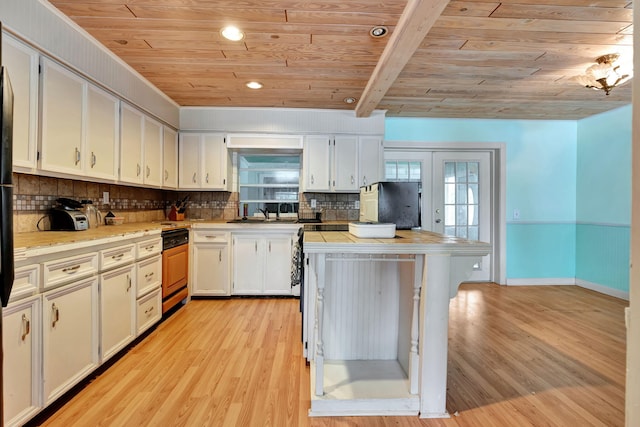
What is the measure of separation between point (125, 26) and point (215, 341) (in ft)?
7.88

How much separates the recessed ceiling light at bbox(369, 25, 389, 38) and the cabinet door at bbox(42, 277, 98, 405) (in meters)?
2.43

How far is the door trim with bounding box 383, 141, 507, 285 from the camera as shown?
4148 millimetres

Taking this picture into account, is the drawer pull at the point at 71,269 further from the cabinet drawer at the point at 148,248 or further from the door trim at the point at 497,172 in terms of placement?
the door trim at the point at 497,172

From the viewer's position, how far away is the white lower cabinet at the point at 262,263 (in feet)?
11.5

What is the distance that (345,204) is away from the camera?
4.04 meters

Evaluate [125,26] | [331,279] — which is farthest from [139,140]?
[331,279]

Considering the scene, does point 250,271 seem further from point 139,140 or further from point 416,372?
point 416,372

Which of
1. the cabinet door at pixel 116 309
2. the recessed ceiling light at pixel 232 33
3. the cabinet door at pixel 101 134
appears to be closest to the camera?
the cabinet door at pixel 116 309

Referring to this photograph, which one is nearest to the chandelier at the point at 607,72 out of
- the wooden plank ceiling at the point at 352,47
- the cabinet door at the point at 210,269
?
the wooden plank ceiling at the point at 352,47

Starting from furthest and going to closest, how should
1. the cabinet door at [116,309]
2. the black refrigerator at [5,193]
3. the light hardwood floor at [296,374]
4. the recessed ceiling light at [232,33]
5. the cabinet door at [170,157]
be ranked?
the cabinet door at [170,157] < the recessed ceiling light at [232,33] < the cabinet door at [116,309] < the light hardwood floor at [296,374] < the black refrigerator at [5,193]

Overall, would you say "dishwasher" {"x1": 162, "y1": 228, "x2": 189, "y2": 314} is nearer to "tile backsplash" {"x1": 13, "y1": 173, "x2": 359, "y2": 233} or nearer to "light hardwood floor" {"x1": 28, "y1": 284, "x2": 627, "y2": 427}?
"light hardwood floor" {"x1": 28, "y1": 284, "x2": 627, "y2": 427}

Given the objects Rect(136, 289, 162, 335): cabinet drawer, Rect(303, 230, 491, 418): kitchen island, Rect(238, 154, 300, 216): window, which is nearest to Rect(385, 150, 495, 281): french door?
Rect(238, 154, 300, 216): window

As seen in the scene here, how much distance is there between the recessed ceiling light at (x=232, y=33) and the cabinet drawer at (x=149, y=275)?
6.07 ft

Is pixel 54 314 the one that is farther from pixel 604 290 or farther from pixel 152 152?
pixel 604 290
